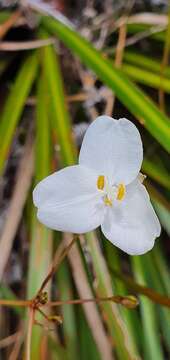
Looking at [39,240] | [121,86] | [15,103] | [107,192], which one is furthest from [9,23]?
[107,192]

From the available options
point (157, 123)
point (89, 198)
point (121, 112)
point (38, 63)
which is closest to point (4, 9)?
point (38, 63)

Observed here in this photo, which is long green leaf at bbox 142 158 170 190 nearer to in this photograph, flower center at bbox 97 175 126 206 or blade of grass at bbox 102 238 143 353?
blade of grass at bbox 102 238 143 353

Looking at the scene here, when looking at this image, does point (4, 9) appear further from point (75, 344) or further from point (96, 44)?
point (75, 344)

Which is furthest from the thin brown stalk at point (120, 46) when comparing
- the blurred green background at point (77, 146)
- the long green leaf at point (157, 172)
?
the long green leaf at point (157, 172)

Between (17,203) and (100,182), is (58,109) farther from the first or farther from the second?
(100,182)

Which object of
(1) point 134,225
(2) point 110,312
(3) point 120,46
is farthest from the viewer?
(3) point 120,46

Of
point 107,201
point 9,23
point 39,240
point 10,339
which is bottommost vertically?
point 10,339
